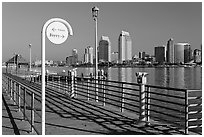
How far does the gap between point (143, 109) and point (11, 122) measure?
3.41 metres

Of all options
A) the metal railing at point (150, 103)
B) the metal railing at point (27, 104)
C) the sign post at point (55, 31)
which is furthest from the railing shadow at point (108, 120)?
the sign post at point (55, 31)

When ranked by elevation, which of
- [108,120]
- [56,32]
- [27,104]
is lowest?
Result: [108,120]

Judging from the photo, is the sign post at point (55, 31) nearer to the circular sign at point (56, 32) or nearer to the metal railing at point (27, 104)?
the circular sign at point (56, 32)

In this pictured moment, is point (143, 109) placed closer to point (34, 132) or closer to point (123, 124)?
point (123, 124)

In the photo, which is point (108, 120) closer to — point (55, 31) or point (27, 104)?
point (27, 104)

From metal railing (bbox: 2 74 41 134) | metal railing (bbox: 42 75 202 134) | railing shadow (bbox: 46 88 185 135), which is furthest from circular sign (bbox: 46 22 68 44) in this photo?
metal railing (bbox: 42 75 202 134)

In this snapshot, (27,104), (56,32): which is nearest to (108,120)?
(27,104)

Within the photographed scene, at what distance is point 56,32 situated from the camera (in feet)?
15.9

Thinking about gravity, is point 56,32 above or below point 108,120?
above

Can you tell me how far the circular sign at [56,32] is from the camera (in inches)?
189

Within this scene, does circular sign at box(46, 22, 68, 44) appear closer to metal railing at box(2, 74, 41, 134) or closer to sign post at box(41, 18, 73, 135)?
sign post at box(41, 18, 73, 135)

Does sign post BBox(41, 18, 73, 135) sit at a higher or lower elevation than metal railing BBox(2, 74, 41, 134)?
higher

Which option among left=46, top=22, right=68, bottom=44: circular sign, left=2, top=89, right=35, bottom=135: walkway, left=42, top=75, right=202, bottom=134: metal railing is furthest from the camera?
left=42, top=75, right=202, bottom=134: metal railing

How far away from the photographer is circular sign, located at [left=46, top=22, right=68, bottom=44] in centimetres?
481
